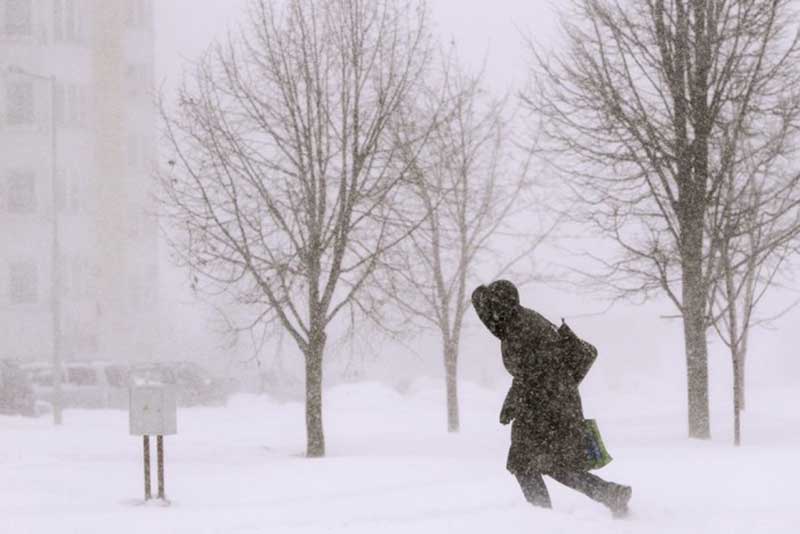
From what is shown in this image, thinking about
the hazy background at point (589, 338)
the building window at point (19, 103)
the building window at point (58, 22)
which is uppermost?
the building window at point (58, 22)

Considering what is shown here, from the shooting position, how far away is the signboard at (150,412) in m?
9.85

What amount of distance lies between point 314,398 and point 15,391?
1392 centimetres

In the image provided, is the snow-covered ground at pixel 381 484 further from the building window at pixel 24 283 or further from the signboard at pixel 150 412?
the building window at pixel 24 283

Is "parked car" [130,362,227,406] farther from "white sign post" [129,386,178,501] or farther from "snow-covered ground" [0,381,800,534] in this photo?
"white sign post" [129,386,178,501]

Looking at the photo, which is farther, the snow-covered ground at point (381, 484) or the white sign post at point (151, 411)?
the white sign post at point (151, 411)

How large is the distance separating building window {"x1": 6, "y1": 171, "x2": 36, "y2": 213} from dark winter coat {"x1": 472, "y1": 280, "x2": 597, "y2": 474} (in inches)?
1640

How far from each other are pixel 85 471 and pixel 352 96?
20.3ft

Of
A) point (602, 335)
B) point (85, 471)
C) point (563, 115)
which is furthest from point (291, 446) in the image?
point (602, 335)

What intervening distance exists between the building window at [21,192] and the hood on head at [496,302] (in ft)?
137

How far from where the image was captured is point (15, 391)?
87.9ft

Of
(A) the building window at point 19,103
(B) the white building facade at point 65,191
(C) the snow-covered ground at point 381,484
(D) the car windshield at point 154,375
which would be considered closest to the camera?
(C) the snow-covered ground at point 381,484

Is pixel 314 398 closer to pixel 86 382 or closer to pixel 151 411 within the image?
pixel 151 411

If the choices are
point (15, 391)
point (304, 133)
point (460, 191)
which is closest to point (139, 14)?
point (15, 391)

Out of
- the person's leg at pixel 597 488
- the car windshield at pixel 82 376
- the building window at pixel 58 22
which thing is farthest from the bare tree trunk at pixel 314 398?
the building window at pixel 58 22
